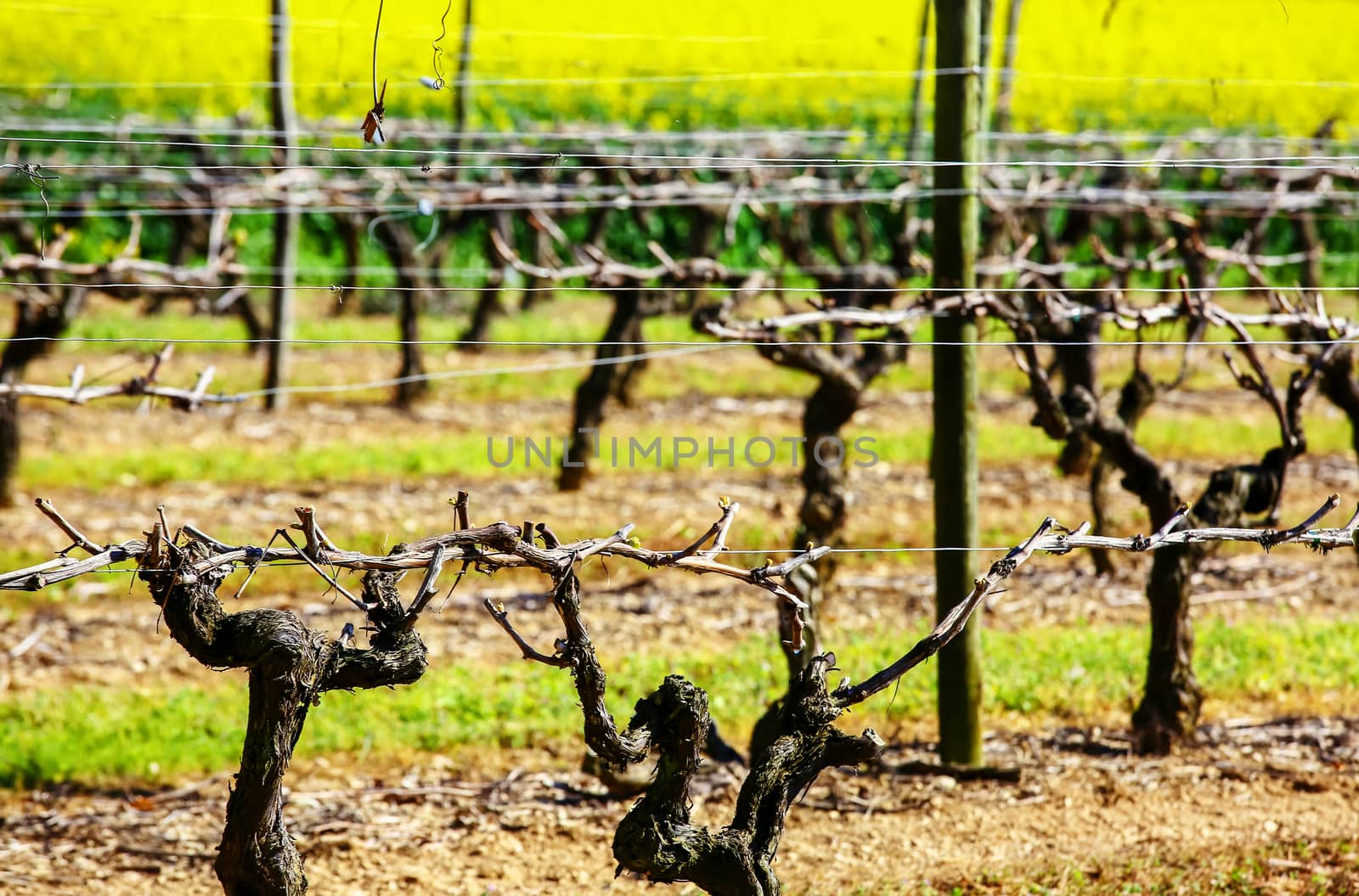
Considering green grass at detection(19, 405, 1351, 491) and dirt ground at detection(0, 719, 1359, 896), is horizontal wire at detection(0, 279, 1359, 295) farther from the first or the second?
dirt ground at detection(0, 719, 1359, 896)

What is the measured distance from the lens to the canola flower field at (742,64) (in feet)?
55.4

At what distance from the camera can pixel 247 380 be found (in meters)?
11.9

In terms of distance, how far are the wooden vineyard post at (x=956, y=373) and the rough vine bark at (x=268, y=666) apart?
2.20 m

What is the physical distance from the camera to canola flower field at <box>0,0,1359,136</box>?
55.4ft

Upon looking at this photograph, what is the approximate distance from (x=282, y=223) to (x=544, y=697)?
6393 millimetres

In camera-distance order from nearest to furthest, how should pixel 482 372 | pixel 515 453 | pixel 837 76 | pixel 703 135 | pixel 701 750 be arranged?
pixel 701 750, pixel 482 372, pixel 703 135, pixel 837 76, pixel 515 453

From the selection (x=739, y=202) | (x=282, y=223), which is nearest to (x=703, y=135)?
(x=739, y=202)

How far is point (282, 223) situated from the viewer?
10.8 m

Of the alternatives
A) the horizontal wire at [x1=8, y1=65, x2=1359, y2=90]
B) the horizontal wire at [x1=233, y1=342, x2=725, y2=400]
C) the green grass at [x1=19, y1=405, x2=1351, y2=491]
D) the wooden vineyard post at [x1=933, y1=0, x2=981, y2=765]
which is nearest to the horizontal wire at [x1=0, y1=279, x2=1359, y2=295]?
the wooden vineyard post at [x1=933, y1=0, x2=981, y2=765]

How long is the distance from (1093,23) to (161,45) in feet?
45.5

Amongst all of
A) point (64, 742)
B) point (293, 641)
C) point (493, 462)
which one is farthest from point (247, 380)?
point (293, 641)

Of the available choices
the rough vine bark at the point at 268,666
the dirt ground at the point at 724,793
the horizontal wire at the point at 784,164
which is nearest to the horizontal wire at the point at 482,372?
the horizontal wire at the point at 784,164

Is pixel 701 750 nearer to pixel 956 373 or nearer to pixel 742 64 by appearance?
pixel 956 373

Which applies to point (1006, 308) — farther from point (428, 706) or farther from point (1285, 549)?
point (1285, 549)
